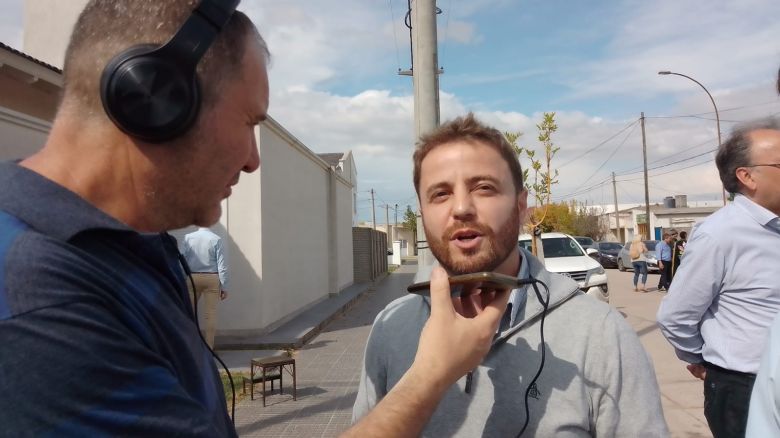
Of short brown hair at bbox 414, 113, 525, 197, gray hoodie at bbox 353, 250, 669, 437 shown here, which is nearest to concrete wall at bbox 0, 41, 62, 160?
short brown hair at bbox 414, 113, 525, 197

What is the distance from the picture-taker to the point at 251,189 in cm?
1008

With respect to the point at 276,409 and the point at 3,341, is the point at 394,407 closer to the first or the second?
the point at 3,341

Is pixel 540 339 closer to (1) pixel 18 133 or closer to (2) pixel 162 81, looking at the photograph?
(2) pixel 162 81

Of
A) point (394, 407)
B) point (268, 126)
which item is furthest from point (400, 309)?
point (268, 126)

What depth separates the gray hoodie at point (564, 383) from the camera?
1548mm

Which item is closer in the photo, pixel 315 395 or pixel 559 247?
pixel 315 395

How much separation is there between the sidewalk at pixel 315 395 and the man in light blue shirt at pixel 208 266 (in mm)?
959

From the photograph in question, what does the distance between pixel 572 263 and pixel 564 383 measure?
1080 centimetres

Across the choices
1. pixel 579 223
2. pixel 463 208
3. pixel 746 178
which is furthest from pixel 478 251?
pixel 579 223

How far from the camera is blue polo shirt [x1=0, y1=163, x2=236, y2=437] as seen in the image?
2.55 ft

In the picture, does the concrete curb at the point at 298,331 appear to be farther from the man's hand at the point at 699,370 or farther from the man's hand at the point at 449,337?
the man's hand at the point at 449,337

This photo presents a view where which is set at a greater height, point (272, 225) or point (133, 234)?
point (272, 225)

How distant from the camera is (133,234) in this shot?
1051 millimetres

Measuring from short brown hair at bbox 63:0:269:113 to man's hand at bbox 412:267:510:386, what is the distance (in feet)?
2.29
